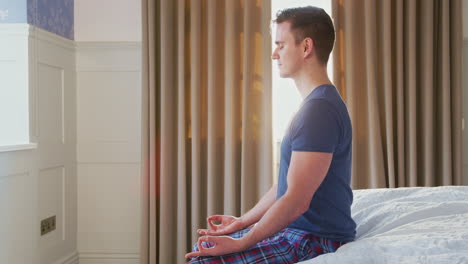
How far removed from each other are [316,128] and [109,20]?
259 centimetres

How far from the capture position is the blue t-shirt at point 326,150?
1.52 m

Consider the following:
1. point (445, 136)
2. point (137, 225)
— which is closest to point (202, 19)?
point (137, 225)

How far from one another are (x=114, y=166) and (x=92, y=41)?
86cm

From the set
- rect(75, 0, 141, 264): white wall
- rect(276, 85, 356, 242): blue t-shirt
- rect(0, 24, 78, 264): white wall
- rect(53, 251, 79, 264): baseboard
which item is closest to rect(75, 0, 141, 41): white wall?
rect(75, 0, 141, 264): white wall

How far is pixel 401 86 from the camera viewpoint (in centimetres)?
354

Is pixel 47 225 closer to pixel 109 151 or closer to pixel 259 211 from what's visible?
pixel 109 151

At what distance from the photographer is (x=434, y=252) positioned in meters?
1.29

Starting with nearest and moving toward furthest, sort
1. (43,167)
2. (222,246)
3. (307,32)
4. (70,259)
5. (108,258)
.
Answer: (222,246) < (307,32) < (43,167) < (70,259) < (108,258)

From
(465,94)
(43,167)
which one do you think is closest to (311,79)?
(43,167)

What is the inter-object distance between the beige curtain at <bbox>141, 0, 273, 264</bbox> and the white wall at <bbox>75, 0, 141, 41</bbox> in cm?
19

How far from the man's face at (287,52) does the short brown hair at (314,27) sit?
2 cm

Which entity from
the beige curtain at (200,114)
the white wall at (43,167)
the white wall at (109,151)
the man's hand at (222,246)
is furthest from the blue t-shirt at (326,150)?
the white wall at (109,151)

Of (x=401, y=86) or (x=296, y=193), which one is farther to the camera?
(x=401, y=86)

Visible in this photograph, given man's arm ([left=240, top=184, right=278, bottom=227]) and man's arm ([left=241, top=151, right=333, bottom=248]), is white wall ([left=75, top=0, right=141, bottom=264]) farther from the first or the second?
man's arm ([left=241, top=151, right=333, bottom=248])
